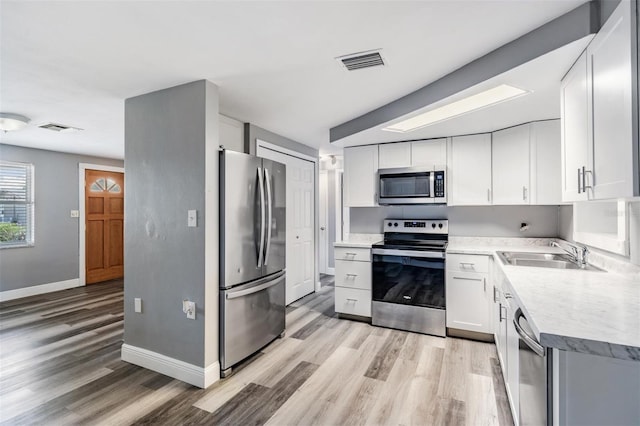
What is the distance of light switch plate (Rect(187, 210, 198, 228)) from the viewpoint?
239 centimetres

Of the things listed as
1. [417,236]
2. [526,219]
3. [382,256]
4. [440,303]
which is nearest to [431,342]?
[440,303]

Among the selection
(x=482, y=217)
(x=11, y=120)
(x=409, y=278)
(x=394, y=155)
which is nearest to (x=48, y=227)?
(x=11, y=120)

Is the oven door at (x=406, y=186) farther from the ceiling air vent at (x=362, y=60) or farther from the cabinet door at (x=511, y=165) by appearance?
the ceiling air vent at (x=362, y=60)

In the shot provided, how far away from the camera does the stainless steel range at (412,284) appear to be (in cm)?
321

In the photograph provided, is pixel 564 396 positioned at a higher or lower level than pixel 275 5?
lower

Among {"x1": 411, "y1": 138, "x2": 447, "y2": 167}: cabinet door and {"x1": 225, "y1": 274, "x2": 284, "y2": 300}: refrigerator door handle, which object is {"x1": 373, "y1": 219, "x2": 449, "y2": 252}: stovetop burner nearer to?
{"x1": 411, "y1": 138, "x2": 447, "y2": 167}: cabinet door

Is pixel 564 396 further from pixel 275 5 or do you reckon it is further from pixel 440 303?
pixel 440 303

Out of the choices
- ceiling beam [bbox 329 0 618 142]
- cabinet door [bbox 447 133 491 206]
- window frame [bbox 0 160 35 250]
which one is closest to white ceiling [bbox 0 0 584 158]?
ceiling beam [bbox 329 0 618 142]

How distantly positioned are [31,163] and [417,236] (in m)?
5.72

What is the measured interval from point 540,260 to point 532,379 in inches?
56.6

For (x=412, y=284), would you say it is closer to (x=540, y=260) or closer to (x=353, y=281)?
(x=353, y=281)

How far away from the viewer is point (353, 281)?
3.68m

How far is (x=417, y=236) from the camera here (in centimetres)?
381

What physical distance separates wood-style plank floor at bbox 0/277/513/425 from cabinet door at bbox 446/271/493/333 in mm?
193
